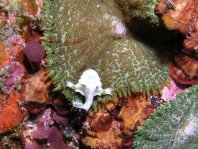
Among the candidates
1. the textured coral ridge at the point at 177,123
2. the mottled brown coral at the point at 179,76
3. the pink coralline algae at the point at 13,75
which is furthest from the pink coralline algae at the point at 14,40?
the mottled brown coral at the point at 179,76

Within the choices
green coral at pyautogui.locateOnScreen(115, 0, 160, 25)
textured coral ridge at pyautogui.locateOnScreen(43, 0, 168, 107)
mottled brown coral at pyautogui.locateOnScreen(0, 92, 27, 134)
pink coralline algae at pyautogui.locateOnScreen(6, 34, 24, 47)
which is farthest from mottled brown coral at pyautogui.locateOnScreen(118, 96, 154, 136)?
pink coralline algae at pyautogui.locateOnScreen(6, 34, 24, 47)

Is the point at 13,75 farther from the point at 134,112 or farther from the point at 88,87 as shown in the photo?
the point at 134,112

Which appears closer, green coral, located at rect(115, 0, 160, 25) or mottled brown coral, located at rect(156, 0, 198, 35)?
mottled brown coral, located at rect(156, 0, 198, 35)

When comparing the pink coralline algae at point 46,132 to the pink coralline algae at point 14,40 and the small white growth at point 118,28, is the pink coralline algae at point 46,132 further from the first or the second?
the small white growth at point 118,28

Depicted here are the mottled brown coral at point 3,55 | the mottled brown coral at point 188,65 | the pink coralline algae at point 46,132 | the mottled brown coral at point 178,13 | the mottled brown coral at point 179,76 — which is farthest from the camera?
the pink coralline algae at point 46,132

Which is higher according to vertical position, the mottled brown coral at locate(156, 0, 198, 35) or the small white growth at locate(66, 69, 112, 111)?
the mottled brown coral at locate(156, 0, 198, 35)

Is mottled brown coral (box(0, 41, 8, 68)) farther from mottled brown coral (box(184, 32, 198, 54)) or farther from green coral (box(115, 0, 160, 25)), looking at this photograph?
mottled brown coral (box(184, 32, 198, 54))

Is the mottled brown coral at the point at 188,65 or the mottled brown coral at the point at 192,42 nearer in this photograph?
the mottled brown coral at the point at 192,42
